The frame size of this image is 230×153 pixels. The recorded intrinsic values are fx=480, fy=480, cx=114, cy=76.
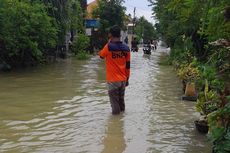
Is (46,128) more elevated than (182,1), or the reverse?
(182,1)

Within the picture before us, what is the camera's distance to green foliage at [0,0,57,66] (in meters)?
20.4

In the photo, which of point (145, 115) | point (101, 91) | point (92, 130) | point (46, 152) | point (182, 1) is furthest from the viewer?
point (101, 91)

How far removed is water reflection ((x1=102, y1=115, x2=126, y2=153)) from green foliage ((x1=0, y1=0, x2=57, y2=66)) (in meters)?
12.0

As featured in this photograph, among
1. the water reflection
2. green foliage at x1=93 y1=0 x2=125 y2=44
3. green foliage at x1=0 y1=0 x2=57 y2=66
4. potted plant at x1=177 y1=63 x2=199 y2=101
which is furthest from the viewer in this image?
green foliage at x1=93 y1=0 x2=125 y2=44

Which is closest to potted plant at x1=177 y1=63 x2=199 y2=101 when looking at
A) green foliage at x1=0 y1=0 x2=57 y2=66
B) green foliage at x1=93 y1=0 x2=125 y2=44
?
green foliage at x1=0 y1=0 x2=57 y2=66

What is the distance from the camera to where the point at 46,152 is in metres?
6.90

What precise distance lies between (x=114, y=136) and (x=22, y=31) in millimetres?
13792

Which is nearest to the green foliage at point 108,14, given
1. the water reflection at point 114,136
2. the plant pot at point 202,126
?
the water reflection at point 114,136

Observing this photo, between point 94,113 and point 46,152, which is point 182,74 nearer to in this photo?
point 94,113

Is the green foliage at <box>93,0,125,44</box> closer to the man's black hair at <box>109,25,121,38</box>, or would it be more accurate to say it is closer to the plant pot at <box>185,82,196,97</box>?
the plant pot at <box>185,82,196,97</box>

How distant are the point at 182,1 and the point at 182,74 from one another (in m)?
6.99

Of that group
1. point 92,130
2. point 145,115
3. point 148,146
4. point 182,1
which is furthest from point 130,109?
point 182,1

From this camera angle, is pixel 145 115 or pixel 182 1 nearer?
pixel 182 1

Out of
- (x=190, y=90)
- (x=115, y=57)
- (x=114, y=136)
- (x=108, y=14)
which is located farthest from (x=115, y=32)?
(x=108, y=14)
